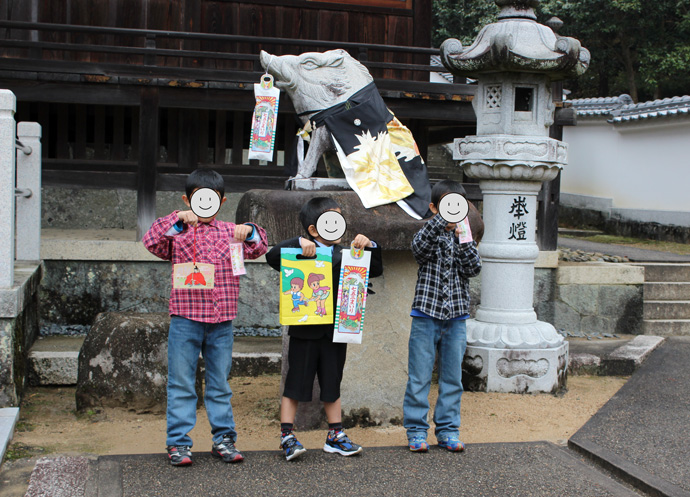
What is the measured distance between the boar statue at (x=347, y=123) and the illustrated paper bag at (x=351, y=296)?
2.78 feet

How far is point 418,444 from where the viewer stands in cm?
460

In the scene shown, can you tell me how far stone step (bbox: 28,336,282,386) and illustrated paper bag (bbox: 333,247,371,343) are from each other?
10.2ft

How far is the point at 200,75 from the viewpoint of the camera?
28.5 ft

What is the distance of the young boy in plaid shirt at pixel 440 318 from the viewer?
4.62 meters

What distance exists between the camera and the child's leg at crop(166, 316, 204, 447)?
14.0 feet

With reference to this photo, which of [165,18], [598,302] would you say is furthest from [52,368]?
[598,302]

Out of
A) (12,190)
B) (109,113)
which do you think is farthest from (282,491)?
(109,113)

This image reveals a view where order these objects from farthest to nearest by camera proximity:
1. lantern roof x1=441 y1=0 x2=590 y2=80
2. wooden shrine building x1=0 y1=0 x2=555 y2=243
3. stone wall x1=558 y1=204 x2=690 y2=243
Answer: stone wall x1=558 y1=204 x2=690 y2=243 < wooden shrine building x1=0 y1=0 x2=555 y2=243 < lantern roof x1=441 y1=0 x2=590 y2=80

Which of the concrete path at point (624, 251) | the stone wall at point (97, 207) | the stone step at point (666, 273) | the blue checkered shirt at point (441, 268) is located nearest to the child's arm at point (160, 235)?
the blue checkered shirt at point (441, 268)

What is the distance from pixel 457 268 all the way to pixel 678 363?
3.91 m

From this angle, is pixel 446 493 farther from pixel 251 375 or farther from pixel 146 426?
pixel 251 375

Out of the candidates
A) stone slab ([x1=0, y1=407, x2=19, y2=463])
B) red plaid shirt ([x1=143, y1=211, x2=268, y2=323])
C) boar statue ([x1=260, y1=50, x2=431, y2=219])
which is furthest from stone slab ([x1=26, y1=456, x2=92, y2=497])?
boar statue ([x1=260, y1=50, x2=431, y2=219])

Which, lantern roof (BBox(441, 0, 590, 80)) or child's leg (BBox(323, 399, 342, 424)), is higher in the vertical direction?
lantern roof (BBox(441, 0, 590, 80))

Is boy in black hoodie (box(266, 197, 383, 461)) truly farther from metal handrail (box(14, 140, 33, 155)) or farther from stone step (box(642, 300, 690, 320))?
stone step (box(642, 300, 690, 320))
